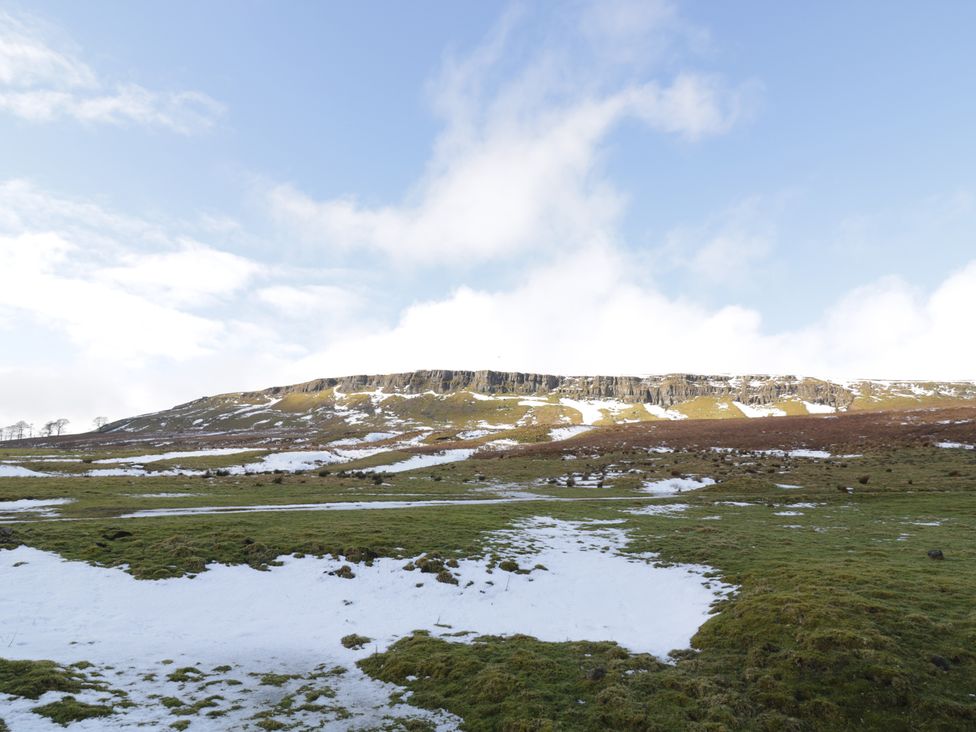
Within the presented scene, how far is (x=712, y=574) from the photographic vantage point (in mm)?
18672

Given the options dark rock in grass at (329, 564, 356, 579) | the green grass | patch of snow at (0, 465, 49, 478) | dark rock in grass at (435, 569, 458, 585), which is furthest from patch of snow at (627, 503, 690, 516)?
patch of snow at (0, 465, 49, 478)

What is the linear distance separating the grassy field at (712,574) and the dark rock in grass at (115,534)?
0.10 m

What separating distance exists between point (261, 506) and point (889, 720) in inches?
1375

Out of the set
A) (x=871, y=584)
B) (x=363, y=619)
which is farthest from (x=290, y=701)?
(x=871, y=584)

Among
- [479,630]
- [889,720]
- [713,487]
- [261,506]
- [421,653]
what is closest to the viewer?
[889,720]

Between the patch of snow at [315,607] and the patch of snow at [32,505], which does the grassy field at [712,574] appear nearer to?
the patch of snow at [315,607]

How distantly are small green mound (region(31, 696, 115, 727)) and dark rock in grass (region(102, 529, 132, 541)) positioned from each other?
14.4 metres

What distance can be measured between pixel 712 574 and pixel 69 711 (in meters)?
18.6

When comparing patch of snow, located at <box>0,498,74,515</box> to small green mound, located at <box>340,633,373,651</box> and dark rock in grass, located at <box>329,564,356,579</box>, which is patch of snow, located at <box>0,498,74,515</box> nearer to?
dark rock in grass, located at <box>329,564,356,579</box>

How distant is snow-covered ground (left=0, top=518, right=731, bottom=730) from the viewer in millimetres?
11398

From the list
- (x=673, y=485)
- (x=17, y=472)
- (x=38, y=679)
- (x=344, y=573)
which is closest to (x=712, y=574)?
(x=344, y=573)

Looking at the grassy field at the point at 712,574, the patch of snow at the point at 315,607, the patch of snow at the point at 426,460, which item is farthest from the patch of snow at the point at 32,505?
the patch of snow at the point at 426,460

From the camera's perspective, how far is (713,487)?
4516cm

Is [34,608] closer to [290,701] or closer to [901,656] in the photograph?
[290,701]
